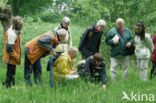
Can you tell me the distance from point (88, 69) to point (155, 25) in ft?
A: 19.0

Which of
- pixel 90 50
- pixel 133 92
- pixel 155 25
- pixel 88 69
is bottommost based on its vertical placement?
pixel 133 92

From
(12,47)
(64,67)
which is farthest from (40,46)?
(64,67)

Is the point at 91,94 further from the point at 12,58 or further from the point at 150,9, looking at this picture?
the point at 150,9

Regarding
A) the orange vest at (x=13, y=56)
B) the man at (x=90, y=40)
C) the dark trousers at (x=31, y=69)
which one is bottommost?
the dark trousers at (x=31, y=69)

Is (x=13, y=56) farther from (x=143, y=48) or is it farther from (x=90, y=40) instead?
(x=143, y=48)

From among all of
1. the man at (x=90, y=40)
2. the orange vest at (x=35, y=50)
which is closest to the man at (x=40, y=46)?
the orange vest at (x=35, y=50)

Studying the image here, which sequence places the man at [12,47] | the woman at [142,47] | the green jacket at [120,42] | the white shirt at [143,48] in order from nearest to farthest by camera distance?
the man at [12,47], the woman at [142,47], the white shirt at [143,48], the green jacket at [120,42]

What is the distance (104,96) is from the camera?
4.74 meters

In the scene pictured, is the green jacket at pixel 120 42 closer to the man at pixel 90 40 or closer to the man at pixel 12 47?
the man at pixel 90 40

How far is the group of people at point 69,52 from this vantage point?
596cm

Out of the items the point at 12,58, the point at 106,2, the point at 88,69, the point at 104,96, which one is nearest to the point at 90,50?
the point at 88,69

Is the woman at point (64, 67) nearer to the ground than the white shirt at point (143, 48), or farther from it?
nearer to the ground

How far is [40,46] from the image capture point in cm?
614

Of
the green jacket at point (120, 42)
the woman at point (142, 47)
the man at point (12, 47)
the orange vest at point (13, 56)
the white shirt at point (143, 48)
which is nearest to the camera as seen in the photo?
the man at point (12, 47)
